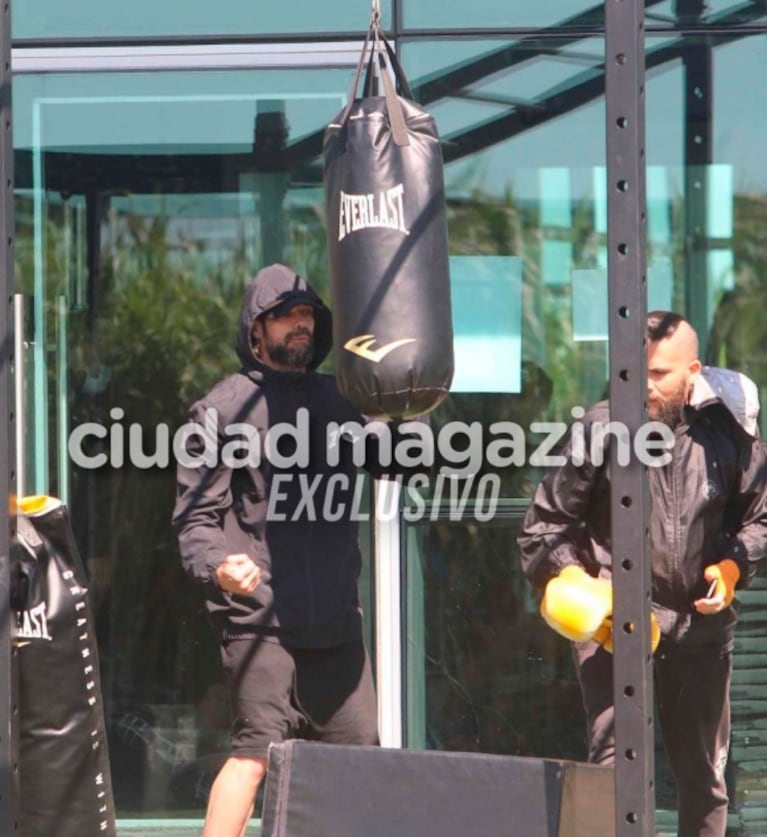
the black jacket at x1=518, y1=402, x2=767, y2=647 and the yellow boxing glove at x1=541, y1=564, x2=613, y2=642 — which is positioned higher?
the black jacket at x1=518, y1=402, x2=767, y2=647

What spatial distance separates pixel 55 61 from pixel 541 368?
2.14m

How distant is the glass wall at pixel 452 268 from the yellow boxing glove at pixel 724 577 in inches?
57.5

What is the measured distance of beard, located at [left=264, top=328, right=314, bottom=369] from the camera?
4.75 metres

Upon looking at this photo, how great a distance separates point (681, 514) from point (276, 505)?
1169mm

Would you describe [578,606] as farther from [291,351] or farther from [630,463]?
[291,351]

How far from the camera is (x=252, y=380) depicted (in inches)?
188

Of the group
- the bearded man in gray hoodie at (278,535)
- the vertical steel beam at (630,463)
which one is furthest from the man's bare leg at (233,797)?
the vertical steel beam at (630,463)

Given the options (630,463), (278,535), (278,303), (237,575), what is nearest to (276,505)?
(278,535)

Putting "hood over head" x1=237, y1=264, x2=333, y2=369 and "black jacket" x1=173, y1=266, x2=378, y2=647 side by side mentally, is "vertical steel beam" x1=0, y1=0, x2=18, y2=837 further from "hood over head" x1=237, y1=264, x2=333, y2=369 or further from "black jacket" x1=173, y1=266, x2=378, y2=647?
"hood over head" x1=237, y1=264, x2=333, y2=369

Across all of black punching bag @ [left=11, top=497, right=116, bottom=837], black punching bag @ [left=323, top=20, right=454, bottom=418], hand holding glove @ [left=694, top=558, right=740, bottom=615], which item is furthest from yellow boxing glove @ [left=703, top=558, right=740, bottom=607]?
black punching bag @ [left=11, top=497, right=116, bottom=837]

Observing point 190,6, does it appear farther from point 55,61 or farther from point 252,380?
point 252,380

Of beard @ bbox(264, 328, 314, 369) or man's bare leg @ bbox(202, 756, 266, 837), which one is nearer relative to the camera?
man's bare leg @ bbox(202, 756, 266, 837)

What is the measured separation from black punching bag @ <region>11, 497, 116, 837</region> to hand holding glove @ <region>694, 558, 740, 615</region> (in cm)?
167

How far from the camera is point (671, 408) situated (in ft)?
14.8
